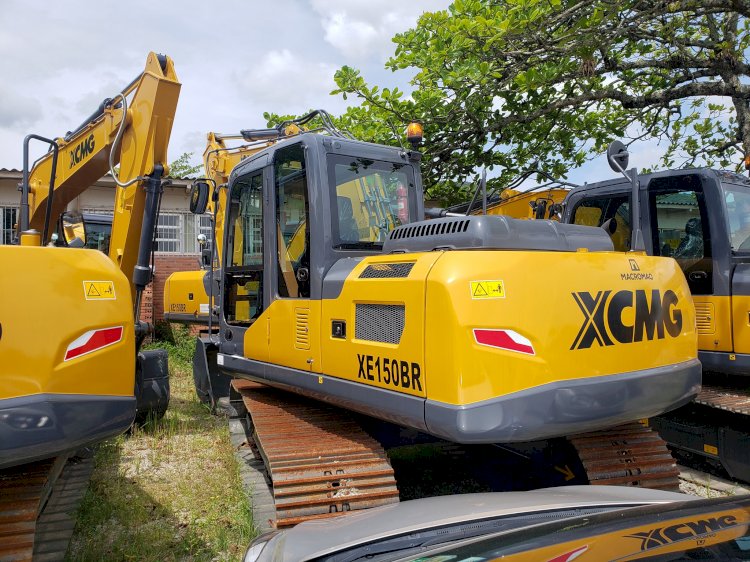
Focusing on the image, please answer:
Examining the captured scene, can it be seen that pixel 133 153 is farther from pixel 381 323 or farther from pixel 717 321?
pixel 717 321

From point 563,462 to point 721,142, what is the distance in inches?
309

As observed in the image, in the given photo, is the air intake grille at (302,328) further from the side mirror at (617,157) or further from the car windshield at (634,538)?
the car windshield at (634,538)

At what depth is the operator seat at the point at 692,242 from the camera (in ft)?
17.2

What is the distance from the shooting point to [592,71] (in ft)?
23.4

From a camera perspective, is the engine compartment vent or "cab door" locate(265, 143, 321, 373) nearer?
the engine compartment vent

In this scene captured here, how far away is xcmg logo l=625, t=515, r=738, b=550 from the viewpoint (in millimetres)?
1562

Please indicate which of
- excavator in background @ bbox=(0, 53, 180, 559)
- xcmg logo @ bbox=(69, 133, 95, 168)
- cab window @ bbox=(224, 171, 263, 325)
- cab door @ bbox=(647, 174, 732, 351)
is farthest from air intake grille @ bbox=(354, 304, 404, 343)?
xcmg logo @ bbox=(69, 133, 95, 168)

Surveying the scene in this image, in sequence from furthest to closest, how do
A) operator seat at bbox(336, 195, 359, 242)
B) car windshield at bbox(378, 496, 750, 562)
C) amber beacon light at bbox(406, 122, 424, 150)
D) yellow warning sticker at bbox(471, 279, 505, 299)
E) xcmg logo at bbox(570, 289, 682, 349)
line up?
1. amber beacon light at bbox(406, 122, 424, 150)
2. operator seat at bbox(336, 195, 359, 242)
3. xcmg logo at bbox(570, 289, 682, 349)
4. yellow warning sticker at bbox(471, 279, 505, 299)
5. car windshield at bbox(378, 496, 750, 562)

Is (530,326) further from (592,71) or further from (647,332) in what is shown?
(592,71)

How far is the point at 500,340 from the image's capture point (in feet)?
9.94

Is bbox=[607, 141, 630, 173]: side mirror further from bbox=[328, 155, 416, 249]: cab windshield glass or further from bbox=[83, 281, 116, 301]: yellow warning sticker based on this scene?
bbox=[83, 281, 116, 301]: yellow warning sticker

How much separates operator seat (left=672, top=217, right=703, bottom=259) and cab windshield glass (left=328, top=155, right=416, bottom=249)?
8.17ft

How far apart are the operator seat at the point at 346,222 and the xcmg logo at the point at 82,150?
3.47 metres

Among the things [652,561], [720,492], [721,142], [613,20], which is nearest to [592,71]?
[613,20]
